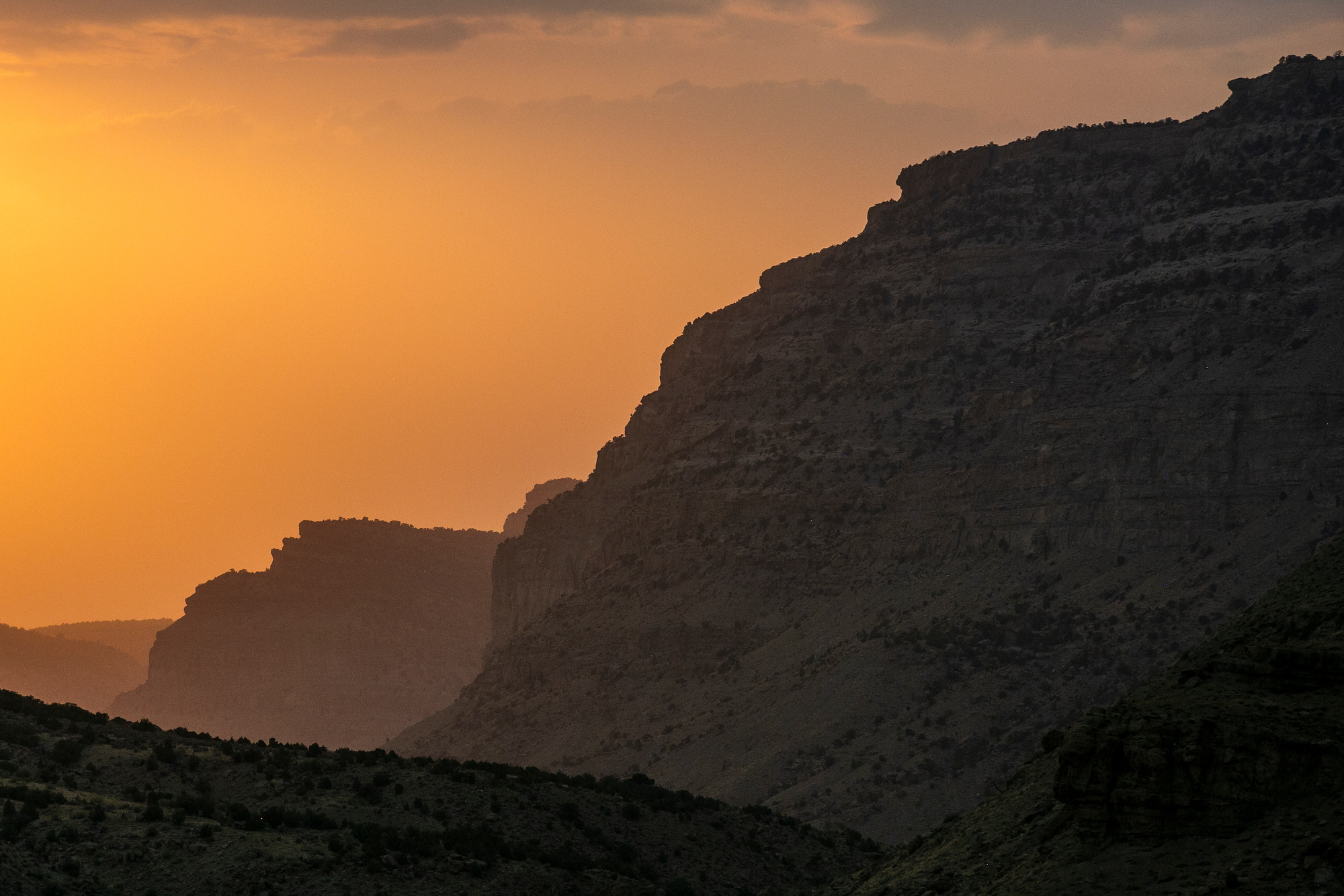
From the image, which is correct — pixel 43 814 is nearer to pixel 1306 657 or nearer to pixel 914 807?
pixel 1306 657

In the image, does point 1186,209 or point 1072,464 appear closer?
point 1072,464

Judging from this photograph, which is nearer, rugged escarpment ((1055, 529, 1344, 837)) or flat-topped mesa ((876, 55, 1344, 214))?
rugged escarpment ((1055, 529, 1344, 837))

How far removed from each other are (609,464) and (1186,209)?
66.9 metres

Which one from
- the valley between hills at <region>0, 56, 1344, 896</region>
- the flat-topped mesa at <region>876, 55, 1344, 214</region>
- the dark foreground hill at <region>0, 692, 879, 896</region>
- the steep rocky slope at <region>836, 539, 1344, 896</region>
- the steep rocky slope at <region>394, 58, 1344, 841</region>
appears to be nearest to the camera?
the steep rocky slope at <region>836, 539, 1344, 896</region>

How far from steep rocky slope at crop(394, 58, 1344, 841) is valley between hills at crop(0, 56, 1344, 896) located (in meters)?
0.35

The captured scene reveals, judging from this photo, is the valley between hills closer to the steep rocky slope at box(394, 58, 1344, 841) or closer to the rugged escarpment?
the rugged escarpment

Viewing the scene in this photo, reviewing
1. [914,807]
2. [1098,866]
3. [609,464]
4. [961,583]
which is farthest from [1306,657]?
[609,464]

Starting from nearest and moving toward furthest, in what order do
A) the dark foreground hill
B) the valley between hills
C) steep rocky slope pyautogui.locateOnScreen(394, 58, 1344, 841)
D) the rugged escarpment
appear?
the rugged escarpment, the valley between hills, the dark foreground hill, steep rocky slope pyautogui.locateOnScreen(394, 58, 1344, 841)

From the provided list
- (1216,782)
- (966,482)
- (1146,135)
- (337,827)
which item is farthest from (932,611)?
(1216,782)

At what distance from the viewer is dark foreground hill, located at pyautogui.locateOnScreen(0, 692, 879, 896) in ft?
171

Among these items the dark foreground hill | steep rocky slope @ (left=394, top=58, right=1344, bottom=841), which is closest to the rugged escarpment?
the dark foreground hill

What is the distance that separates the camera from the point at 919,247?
16512 cm

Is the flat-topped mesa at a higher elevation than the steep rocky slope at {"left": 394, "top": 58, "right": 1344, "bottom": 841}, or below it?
higher

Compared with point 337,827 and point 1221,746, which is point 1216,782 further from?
point 337,827
